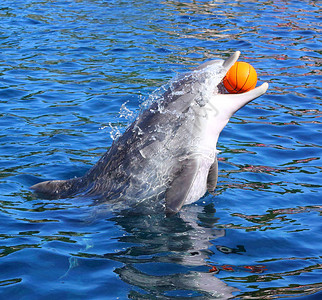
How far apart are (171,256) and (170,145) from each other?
1.68 meters

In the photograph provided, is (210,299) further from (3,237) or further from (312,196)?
(312,196)

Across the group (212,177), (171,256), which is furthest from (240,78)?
(171,256)

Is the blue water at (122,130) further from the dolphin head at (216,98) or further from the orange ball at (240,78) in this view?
the orange ball at (240,78)

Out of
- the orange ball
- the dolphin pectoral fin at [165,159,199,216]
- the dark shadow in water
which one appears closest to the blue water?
the dark shadow in water

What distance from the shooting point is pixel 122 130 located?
10508 millimetres

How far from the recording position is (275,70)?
14164 mm

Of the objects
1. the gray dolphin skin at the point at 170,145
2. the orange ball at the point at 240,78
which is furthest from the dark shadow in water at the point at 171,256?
the orange ball at the point at 240,78

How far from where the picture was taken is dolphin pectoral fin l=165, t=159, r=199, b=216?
22.0ft

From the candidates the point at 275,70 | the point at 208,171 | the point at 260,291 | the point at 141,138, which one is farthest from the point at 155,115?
the point at 275,70

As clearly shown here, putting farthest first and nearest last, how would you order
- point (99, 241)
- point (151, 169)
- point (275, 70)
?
point (275, 70)
point (151, 169)
point (99, 241)

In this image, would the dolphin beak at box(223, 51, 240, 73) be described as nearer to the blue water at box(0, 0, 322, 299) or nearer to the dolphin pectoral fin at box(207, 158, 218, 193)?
the dolphin pectoral fin at box(207, 158, 218, 193)

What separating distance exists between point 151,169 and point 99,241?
4.01 feet

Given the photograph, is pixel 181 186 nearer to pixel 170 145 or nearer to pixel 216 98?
pixel 170 145

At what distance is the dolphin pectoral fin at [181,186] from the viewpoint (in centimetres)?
671
